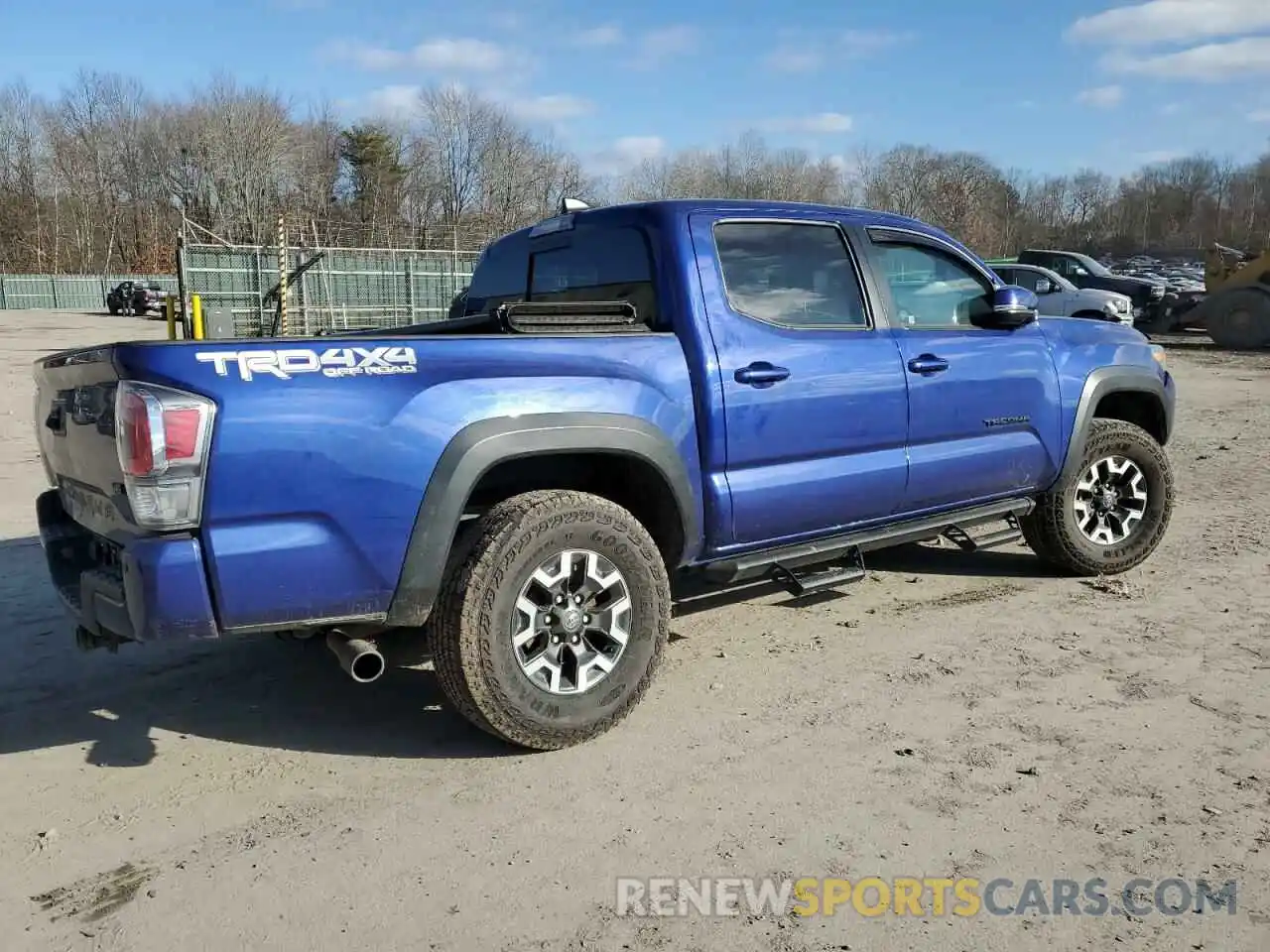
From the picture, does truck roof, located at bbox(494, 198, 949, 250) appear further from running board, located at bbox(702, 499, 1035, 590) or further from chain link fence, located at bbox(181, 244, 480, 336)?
chain link fence, located at bbox(181, 244, 480, 336)

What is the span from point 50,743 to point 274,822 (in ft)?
3.81

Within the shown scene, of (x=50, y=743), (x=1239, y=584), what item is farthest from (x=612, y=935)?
(x=1239, y=584)

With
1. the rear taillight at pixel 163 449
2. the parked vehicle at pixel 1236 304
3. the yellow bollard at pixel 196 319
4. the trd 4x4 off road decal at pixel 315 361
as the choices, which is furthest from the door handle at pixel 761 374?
the parked vehicle at pixel 1236 304

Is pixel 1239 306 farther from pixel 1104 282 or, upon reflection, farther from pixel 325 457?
pixel 325 457

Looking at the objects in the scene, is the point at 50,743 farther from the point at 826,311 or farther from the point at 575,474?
the point at 826,311

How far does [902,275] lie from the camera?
4.83 metres

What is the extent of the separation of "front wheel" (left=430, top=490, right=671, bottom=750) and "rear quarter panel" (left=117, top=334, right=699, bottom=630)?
0.91 feet

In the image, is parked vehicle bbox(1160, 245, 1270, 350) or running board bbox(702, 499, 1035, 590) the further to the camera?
parked vehicle bbox(1160, 245, 1270, 350)

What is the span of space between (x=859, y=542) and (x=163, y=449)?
9.53 feet

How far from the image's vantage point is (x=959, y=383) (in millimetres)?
4777

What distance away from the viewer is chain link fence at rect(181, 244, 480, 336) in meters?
23.6

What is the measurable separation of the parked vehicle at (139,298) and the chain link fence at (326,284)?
21.0 metres

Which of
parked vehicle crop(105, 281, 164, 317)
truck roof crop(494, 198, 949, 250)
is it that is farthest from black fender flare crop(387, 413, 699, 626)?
parked vehicle crop(105, 281, 164, 317)

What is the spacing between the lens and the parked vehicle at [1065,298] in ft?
64.0
